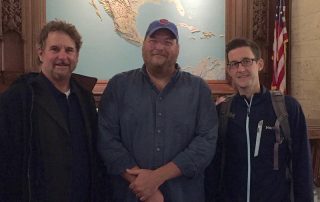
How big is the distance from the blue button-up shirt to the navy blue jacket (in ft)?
0.55

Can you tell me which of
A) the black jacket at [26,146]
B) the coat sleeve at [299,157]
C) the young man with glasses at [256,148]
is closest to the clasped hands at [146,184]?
the black jacket at [26,146]

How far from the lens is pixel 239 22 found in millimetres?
4973

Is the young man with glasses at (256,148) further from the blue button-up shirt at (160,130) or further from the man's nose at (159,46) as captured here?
the man's nose at (159,46)

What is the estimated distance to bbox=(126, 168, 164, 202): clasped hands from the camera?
6.37ft

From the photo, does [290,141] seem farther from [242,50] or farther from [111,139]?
[111,139]

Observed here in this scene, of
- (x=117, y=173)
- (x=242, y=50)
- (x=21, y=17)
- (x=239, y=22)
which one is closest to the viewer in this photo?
(x=117, y=173)

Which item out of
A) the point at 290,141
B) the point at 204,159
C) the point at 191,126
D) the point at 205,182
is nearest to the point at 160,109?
the point at 191,126

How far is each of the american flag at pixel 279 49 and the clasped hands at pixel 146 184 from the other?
3217 millimetres

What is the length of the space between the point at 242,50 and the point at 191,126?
0.51 meters

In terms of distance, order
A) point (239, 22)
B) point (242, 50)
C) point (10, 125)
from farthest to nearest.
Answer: point (239, 22) < point (242, 50) < point (10, 125)

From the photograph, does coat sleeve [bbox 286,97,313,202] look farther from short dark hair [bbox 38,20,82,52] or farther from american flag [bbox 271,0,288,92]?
american flag [bbox 271,0,288,92]

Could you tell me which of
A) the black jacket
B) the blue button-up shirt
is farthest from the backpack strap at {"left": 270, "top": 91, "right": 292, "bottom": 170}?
the black jacket

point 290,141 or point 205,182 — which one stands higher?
point 290,141

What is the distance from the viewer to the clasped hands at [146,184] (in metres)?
1.94
